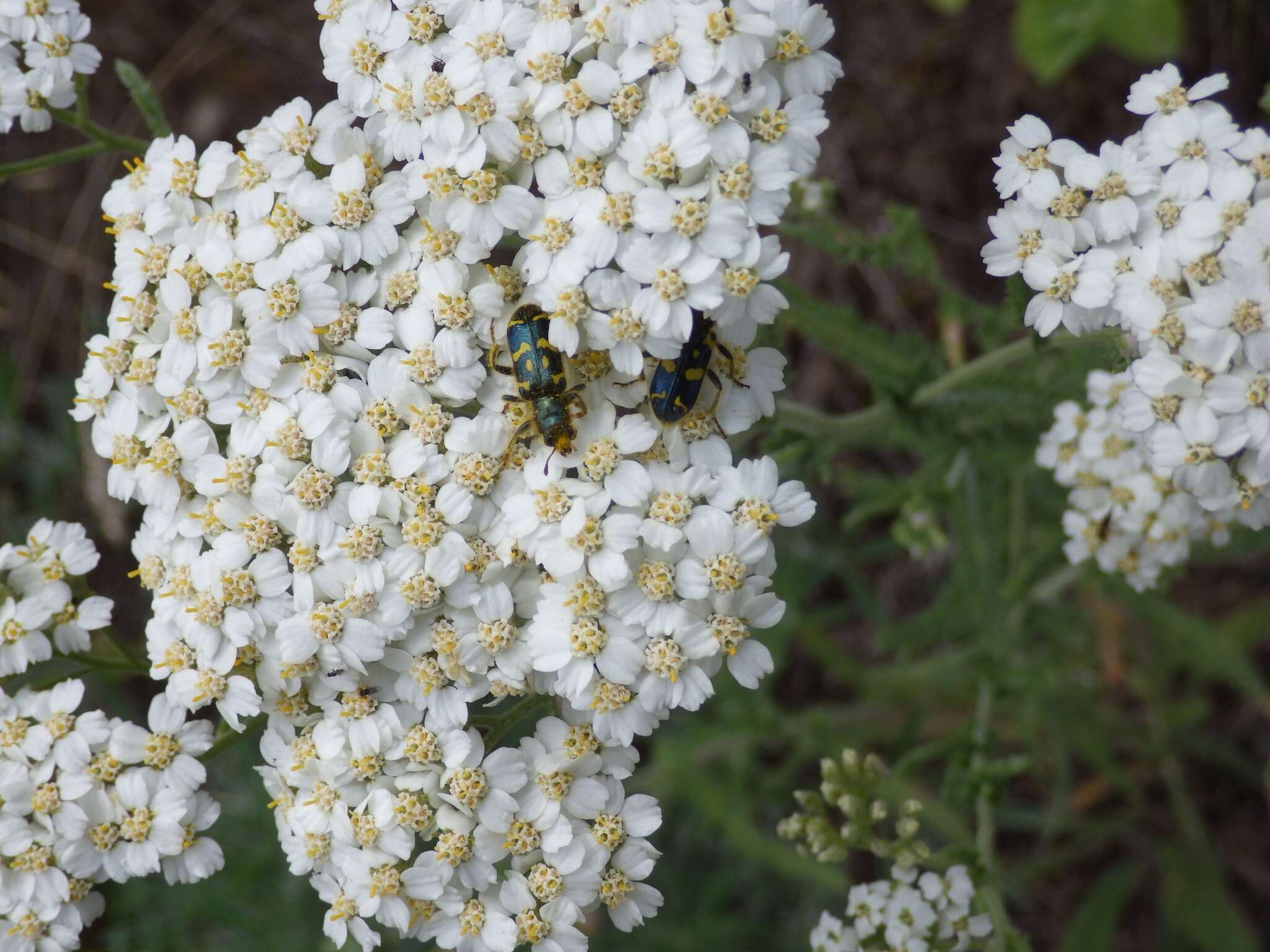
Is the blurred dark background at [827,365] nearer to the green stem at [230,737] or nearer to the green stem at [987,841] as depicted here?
the green stem at [987,841]

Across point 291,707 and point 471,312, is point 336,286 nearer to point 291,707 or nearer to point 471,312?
point 471,312

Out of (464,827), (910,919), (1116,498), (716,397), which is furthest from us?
(1116,498)

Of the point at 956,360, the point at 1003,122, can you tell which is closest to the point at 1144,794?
the point at 956,360

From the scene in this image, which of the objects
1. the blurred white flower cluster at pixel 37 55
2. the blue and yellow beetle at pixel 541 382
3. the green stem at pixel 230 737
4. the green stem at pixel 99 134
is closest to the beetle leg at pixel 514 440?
the blue and yellow beetle at pixel 541 382

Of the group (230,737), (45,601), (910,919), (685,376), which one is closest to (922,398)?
(685,376)

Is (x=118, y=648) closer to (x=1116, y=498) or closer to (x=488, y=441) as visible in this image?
(x=488, y=441)
